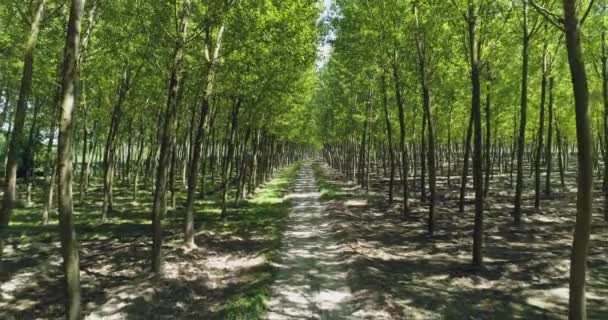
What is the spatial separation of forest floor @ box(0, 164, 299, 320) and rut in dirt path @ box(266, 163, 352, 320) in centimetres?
50

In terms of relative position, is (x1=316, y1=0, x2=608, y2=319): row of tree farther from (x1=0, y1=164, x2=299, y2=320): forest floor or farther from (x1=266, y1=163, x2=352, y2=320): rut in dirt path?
(x1=0, y1=164, x2=299, y2=320): forest floor

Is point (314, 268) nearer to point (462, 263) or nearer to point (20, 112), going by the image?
point (462, 263)

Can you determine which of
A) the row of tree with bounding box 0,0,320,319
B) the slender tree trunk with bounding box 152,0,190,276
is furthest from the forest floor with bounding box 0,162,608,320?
the row of tree with bounding box 0,0,320,319

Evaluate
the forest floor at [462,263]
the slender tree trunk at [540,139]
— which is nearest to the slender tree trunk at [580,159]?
the forest floor at [462,263]

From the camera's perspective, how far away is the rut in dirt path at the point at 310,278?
11352mm

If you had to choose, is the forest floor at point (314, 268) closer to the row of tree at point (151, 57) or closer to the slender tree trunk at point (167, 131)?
the slender tree trunk at point (167, 131)

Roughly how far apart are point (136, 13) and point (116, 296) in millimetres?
10191

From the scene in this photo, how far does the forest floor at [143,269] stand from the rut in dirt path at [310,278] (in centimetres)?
50

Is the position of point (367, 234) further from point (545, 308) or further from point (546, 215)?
point (546, 215)

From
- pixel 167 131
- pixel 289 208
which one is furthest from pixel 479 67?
pixel 289 208

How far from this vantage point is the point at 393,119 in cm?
4331

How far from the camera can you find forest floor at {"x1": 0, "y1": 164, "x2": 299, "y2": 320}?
38.6ft

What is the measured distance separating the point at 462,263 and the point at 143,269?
38.3 feet

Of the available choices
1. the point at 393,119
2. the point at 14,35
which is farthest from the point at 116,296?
the point at 393,119
